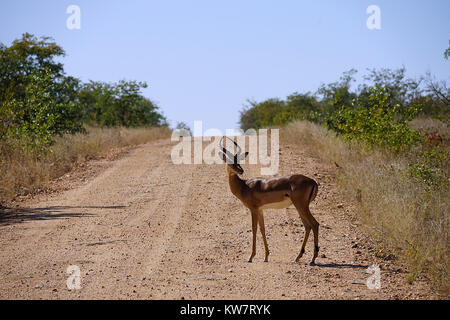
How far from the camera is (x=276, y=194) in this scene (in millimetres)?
7715

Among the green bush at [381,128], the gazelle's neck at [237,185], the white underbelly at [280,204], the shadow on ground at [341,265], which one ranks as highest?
the green bush at [381,128]

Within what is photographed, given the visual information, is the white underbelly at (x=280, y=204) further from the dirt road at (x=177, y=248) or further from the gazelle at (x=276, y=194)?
the dirt road at (x=177, y=248)

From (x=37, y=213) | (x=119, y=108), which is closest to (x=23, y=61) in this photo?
(x=119, y=108)

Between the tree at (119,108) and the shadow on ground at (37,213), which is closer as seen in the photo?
the shadow on ground at (37,213)

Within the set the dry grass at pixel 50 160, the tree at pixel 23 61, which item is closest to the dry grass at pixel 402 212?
the dry grass at pixel 50 160

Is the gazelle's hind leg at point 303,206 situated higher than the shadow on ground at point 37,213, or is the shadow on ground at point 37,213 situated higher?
the gazelle's hind leg at point 303,206

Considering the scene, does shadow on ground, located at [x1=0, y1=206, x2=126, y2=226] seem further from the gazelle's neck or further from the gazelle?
the gazelle

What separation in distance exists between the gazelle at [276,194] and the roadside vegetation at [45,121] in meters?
7.36

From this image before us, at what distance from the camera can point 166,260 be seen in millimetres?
7586

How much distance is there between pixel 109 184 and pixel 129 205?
9.20 ft

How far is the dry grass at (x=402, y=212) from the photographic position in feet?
22.9

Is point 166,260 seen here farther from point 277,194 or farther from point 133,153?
point 133,153

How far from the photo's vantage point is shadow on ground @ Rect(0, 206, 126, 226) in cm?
1072
